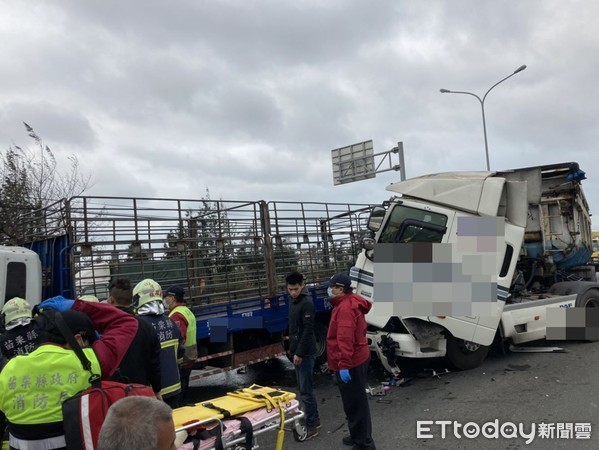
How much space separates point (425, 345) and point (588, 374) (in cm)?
215

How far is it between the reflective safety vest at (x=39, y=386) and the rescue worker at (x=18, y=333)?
122 cm

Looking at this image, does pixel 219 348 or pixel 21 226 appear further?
pixel 21 226

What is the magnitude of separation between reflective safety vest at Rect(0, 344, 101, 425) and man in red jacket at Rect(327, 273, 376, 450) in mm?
2591

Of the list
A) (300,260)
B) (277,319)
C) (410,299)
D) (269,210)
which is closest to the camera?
(410,299)

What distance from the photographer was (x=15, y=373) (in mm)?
2164

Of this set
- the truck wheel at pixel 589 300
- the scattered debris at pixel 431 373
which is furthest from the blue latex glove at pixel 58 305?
the truck wheel at pixel 589 300

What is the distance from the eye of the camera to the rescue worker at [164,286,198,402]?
499 cm

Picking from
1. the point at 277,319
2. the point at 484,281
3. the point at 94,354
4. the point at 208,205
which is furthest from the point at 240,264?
the point at 94,354

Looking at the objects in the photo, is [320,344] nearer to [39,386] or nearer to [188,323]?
[188,323]

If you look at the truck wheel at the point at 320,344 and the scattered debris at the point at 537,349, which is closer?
the truck wheel at the point at 320,344

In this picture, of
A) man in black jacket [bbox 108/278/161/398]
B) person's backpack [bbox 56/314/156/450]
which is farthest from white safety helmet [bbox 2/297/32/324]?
person's backpack [bbox 56/314/156/450]

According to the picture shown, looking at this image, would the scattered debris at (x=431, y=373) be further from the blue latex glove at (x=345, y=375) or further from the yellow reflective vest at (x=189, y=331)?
the yellow reflective vest at (x=189, y=331)

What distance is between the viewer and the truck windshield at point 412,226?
651 centimetres

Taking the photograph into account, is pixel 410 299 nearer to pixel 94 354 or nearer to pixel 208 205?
pixel 208 205
